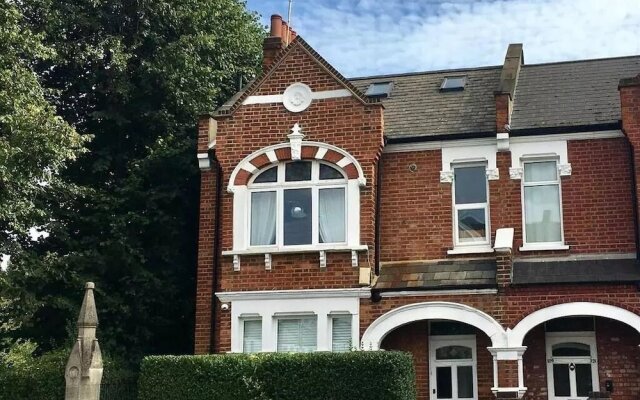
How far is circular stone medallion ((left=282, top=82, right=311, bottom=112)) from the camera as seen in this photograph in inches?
776

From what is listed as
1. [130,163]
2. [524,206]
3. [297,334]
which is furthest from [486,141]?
[130,163]

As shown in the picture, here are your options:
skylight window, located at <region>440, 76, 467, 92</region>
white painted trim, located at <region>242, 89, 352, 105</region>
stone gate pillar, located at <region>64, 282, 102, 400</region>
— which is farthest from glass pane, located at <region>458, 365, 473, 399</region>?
stone gate pillar, located at <region>64, 282, 102, 400</region>

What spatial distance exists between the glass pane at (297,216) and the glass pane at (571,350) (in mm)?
5681

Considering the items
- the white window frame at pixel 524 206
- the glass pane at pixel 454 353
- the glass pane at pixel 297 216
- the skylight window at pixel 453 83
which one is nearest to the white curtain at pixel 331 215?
the glass pane at pixel 297 216

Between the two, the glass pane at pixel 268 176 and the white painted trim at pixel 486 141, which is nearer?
the white painted trim at pixel 486 141

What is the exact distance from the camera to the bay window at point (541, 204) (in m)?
18.5

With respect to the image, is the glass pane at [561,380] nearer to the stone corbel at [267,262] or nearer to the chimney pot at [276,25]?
the stone corbel at [267,262]

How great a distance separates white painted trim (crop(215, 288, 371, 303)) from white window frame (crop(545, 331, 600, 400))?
12.9 feet

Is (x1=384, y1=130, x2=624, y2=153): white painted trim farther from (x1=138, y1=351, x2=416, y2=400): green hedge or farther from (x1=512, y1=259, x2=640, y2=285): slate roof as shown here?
(x1=138, y1=351, x2=416, y2=400): green hedge

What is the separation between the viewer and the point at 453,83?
21766 millimetres

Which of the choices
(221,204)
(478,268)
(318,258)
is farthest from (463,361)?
(221,204)

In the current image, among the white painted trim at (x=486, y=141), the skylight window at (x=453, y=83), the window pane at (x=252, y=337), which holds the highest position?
the skylight window at (x=453, y=83)

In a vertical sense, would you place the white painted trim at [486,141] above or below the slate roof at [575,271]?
above

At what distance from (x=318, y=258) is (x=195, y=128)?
23.6 ft
